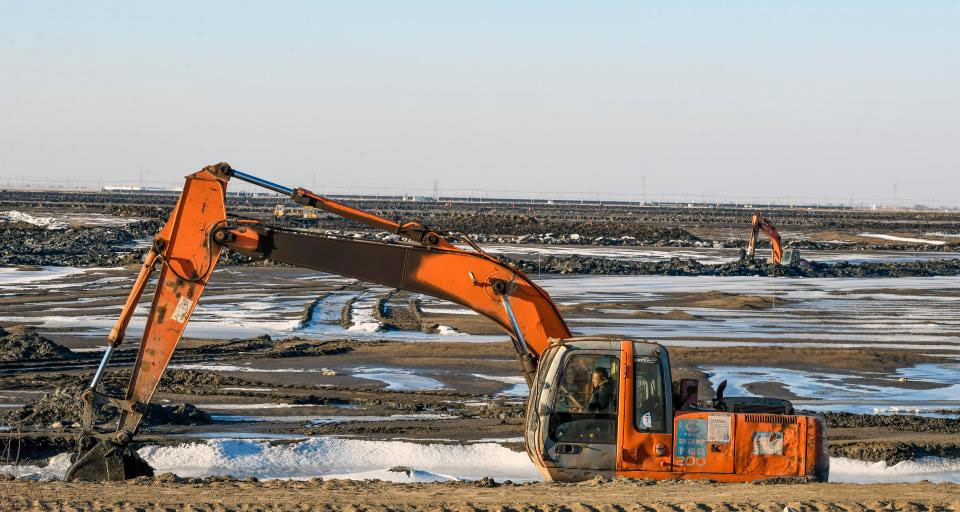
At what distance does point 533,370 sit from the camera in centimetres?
1234

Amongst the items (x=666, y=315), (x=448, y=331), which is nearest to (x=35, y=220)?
(x=666, y=315)

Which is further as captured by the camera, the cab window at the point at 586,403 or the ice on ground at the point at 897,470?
the ice on ground at the point at 897,470

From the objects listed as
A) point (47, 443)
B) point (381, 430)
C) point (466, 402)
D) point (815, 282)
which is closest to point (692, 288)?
point (815, 282)

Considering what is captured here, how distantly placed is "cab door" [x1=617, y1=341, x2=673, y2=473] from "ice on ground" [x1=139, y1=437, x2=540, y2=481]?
3.02m

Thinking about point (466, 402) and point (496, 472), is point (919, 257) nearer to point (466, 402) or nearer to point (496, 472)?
point (466, 402)

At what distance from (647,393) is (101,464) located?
5300 millimetres

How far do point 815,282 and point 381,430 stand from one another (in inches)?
1221

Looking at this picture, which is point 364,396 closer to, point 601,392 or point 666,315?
point 601,392

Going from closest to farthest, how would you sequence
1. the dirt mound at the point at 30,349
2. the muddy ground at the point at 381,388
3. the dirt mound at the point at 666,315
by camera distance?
the muddy ground at the point at 381,388, the dirt mound at the point at 30,349, the dirt mound at the point at 666,315

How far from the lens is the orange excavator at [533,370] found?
11.3m

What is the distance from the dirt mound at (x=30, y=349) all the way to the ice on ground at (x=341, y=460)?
338 inches

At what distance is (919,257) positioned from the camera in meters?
61.2

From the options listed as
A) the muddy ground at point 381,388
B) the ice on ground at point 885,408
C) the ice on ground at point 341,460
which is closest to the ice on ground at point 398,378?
the muddy ground at point 381,388

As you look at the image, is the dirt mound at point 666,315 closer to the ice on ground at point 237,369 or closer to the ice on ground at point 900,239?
the ice on ground at point 237,369
